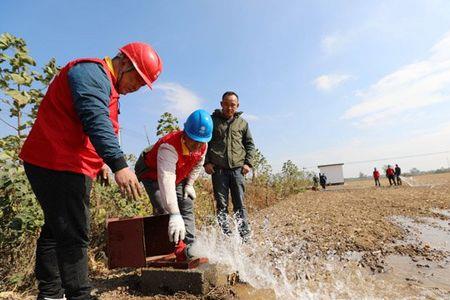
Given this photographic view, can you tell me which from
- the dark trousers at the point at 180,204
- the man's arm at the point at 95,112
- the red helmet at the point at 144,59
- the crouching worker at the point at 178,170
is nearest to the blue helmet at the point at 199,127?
the crouching worker at the point at 178,170

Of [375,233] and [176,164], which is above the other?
[176,164]

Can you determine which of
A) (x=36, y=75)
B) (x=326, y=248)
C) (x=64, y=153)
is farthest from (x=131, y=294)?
(x=326, y=248)

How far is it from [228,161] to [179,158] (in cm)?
144

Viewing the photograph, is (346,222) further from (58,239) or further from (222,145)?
(58,239)

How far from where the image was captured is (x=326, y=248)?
464cm

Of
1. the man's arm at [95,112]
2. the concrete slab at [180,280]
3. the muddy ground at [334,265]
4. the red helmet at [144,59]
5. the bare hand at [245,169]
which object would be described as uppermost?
the red helmet at [144,59]

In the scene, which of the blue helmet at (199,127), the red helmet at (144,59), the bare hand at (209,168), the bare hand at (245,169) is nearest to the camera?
the red helmet at (144,59)

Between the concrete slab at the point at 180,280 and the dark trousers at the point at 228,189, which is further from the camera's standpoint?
the dark trousers at the point at 228,189

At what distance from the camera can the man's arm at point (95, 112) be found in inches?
76.0

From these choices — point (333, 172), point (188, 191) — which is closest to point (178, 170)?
point (188, 191)

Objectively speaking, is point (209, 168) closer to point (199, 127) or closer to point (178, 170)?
point (178, 170)

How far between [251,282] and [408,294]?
4.12 feet

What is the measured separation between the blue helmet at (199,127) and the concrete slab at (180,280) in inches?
42.9

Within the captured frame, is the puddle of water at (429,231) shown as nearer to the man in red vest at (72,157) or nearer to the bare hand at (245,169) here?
the bare hand at (245,169)
